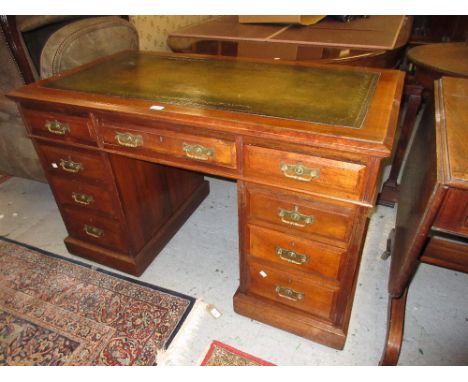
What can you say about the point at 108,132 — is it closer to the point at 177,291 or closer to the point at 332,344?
the point at 177,291

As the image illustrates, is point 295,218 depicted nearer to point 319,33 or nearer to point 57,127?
point 57,127

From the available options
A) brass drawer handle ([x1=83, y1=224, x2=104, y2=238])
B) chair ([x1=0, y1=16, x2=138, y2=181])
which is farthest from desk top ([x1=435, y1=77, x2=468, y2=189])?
chair ([x1=0, y1=16, x2=138, y2=181])

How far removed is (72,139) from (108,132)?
218 mm

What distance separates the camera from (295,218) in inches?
46.0

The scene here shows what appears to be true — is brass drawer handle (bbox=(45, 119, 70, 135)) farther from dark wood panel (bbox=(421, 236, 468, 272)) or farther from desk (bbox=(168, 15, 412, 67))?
dark wood panel (bbox=(421, 236, 468, 272))

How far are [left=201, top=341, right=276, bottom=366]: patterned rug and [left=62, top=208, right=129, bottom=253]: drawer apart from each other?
2.27ft

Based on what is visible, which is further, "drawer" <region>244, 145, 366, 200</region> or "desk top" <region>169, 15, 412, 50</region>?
"desk top" <region>169, 15, 412, 50</region>

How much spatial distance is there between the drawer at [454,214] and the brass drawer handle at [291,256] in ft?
1.58

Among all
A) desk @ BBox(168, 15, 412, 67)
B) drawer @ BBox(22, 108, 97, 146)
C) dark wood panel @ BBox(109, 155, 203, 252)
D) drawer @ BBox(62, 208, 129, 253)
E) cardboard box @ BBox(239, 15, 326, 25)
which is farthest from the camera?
cardboard box @ BBox(239, 15, 326, 25)

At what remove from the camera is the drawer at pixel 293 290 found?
52.3 inches

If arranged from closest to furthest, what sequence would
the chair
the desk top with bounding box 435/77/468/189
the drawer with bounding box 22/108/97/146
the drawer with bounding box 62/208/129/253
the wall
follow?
the desk top with bounding box 435/77/468/189
the drawer with bounding box 22/108/97/146
the drawer with bounding box 62/208/129/253
the chair
the wall

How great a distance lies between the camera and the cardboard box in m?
2.46

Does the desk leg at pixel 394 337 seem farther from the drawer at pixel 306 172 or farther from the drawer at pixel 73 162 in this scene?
the drawer at pixel 73 162

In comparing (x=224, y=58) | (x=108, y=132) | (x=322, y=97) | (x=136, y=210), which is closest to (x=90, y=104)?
(x=108, y=132)
